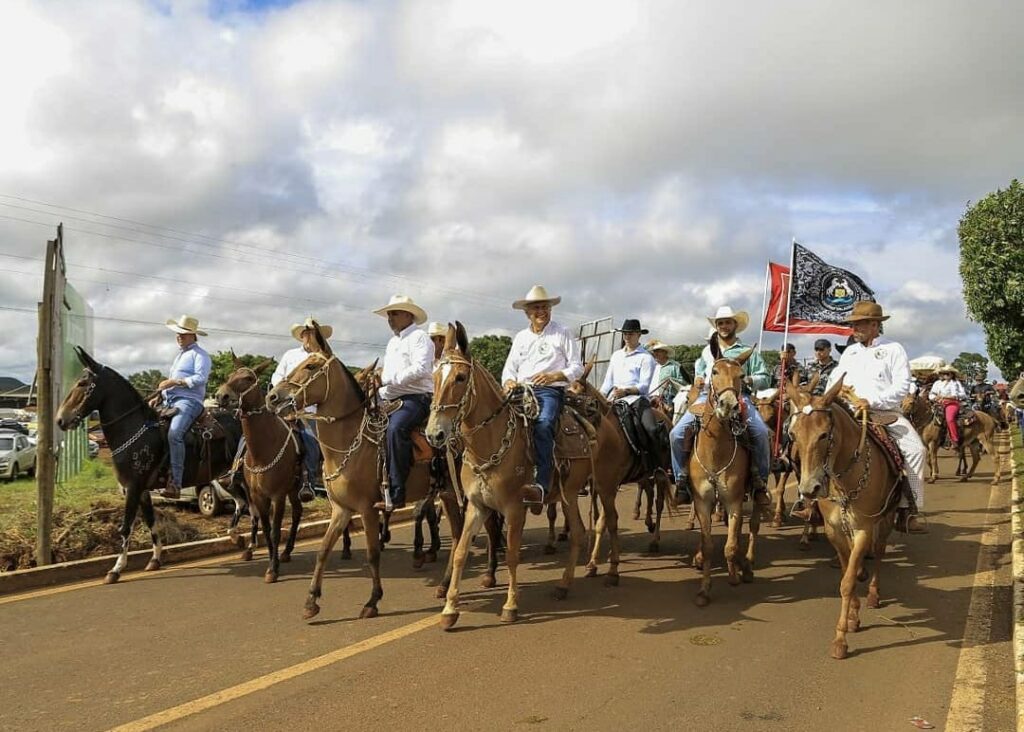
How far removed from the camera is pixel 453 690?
481 cm

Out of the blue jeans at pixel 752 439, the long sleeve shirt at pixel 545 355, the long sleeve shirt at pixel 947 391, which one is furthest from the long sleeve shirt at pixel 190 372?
the long sleeve shirt at pixel 947 391

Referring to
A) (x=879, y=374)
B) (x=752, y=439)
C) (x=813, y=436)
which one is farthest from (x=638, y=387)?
(x=813, y=436)

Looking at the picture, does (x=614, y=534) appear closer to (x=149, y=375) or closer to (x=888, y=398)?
(x=888, y=398)

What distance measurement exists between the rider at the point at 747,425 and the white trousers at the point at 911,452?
50.1 inches

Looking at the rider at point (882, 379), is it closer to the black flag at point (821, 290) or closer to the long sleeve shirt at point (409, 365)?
the black flag at point (821, 290)

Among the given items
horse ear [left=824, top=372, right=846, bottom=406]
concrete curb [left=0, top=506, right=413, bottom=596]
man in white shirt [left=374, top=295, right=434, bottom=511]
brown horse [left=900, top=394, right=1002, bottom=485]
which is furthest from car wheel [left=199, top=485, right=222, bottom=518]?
brown horse [left=900, top=394, right=1002, bottom=485]

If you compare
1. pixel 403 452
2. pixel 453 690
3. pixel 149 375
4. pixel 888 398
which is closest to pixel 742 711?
pixel 453 690

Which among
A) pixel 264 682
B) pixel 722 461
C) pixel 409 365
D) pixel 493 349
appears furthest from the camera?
pixel 493 349

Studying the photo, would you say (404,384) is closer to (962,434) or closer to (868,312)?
(868,312)

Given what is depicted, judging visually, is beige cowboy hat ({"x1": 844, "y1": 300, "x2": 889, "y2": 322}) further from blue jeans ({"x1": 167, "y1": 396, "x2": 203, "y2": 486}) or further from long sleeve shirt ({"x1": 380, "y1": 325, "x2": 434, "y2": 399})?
blue jeans ({"x1": 167, "y1": 396, "x2": 203, "y2": 486})

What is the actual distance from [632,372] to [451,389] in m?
4.90

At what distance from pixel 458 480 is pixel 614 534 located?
2.05 m

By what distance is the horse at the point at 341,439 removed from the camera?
6.72 metres

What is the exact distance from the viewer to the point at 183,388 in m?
9.62
